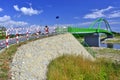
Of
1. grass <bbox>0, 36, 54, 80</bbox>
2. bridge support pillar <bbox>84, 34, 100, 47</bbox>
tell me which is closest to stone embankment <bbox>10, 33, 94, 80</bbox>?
grass <bbox>0, 36, 54, 80</bbox>

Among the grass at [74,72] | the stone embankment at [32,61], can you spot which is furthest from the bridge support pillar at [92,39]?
the grass at [74,72]

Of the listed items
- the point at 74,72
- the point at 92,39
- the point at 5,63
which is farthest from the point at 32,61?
the point at 92,39

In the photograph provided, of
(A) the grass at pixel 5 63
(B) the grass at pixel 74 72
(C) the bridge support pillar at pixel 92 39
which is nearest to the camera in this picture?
(A) the grass at pixel 5 63

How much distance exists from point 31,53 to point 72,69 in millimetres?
3274

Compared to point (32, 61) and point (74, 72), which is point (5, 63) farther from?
point (74, 72)

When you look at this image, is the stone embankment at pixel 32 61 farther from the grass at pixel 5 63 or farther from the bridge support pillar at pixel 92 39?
the bridge support pillar at pixel 92 39

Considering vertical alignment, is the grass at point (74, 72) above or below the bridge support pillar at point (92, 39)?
below

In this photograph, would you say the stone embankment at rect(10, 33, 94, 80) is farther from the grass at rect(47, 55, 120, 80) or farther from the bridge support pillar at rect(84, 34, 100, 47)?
the bridge support pillar at rect(84, 34, 100, 47)

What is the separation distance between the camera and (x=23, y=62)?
58.4 feet

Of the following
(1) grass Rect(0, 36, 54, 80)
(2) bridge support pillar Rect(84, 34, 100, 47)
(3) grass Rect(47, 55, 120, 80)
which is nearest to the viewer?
(1) grass Rect(0, 36, 54, 80)

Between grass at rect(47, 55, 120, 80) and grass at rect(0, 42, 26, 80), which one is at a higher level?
grass at rect(0, 42, 26, 80)

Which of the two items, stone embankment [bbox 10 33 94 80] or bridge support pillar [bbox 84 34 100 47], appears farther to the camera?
bridge support pillar [bbox 84 34 100 47]

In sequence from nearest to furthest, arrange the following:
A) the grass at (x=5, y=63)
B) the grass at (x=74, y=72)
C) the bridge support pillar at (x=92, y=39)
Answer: the grass at (x=5, y=63)
the grass at (x=74, y=72)
the bridge support pillar at (x=92, y=39)

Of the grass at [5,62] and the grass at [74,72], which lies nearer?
the grass at [5,62]
